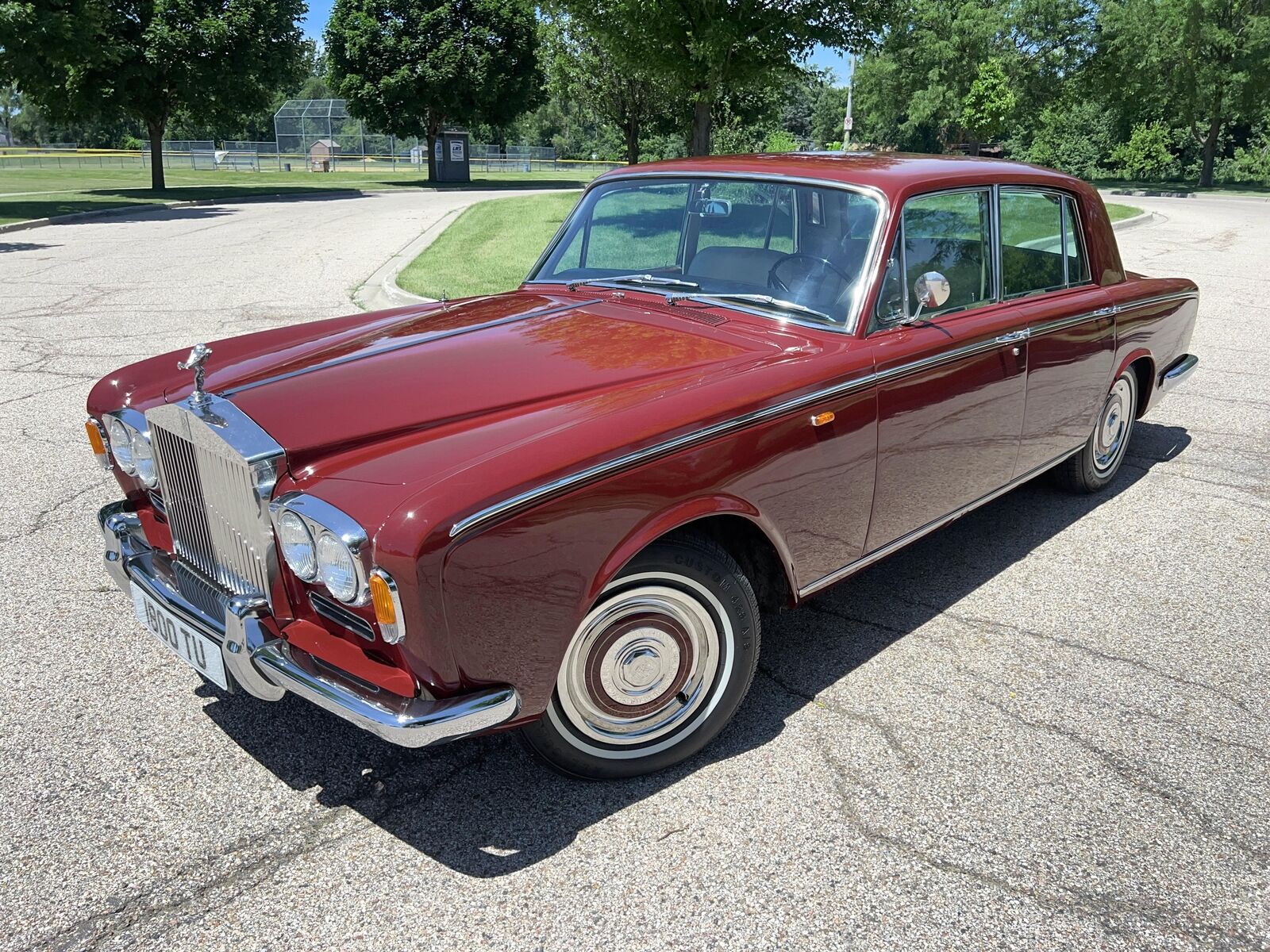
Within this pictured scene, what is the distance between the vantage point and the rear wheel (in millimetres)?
4914

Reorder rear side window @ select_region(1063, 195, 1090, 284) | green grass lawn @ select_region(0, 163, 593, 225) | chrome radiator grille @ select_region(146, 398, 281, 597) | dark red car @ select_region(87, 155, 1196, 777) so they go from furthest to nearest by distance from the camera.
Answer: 1. green grass lawn @ select_region(0, 163, 593, 225)
2. rear side window @ select_region(1063, 195, 1090, 284)
3. chrome radiator grille @ select_region(146, 398, 281, 597)
4. dark red car @ select_region(87, 155, 1196, 777)

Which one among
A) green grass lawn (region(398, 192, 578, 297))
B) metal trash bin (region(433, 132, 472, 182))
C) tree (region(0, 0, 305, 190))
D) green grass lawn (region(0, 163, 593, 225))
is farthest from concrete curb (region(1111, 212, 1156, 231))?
metal trash bin (region(433, 132, 472, 182))

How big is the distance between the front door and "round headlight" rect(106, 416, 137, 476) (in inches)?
93.9

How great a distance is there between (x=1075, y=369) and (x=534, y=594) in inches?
119

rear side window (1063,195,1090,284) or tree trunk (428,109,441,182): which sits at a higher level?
tree trunk (428,109,441,182)

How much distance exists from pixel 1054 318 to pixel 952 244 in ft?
2.33

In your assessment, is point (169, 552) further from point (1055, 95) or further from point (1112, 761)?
point (1055, 95)

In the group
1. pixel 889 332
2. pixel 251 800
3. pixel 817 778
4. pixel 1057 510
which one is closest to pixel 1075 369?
pixel 1057 510

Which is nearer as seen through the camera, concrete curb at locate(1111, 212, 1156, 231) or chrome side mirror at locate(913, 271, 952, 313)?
chrome side mirror at locate(913, 271, 952, 313)

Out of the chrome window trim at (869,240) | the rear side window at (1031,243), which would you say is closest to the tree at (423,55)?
the rear side window at (1031,243)

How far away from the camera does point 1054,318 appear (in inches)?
161

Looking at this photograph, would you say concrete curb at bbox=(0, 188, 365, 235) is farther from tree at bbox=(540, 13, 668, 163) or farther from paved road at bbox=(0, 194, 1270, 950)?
paved road at bbox=(0, 194, 1270, 950)

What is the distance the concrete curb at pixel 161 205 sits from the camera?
1855 cm

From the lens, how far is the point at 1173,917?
7.63 ft
